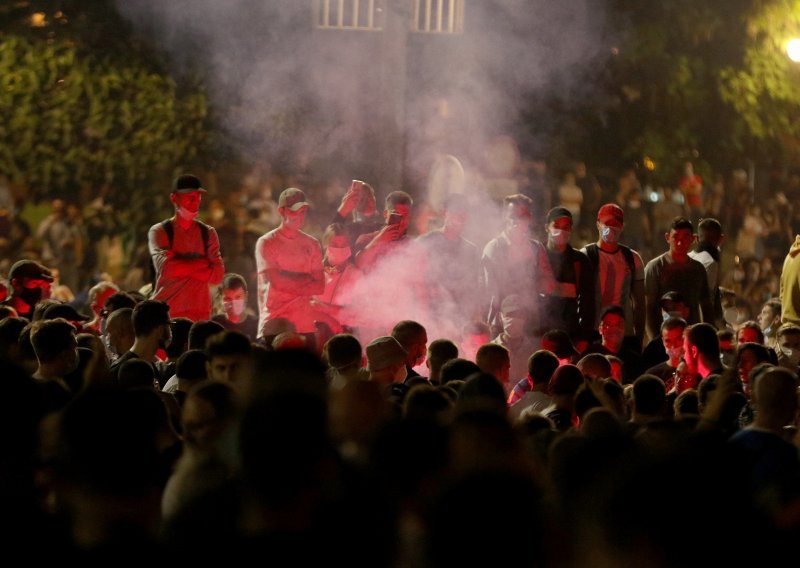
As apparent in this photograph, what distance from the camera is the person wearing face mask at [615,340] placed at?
1013 cm

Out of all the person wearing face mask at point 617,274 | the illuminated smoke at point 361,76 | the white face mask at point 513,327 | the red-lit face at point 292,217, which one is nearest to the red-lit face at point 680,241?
the person wearing face mask at point 617,274

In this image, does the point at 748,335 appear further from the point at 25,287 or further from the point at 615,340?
the point at 25,287

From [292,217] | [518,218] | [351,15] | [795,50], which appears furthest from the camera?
[795,50]

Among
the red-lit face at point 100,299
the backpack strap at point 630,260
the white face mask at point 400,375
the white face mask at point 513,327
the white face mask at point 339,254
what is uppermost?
the backpack strap at point 630,260

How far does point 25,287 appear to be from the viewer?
10.0 meters

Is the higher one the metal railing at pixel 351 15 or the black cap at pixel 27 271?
the metal railing at pixel 351 15

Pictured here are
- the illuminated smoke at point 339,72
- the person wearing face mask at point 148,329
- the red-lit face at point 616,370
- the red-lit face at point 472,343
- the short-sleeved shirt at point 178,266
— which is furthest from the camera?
the illuminated smoke at point 339,72

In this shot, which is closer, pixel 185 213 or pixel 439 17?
pixel 185 213

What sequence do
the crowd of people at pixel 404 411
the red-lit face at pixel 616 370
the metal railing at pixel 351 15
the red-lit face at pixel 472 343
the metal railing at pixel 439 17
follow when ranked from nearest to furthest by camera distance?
the crowd of people at pixel 404 411, the red-lit face at pixel 616 370, the red-lit face at pixel 472 343, the metal railing at pixel 351 15, the metal railing at pixel 439 17

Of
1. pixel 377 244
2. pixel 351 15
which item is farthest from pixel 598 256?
pixel 351 15

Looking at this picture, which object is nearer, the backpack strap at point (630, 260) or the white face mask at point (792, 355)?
the white face mask at point (792, 355)

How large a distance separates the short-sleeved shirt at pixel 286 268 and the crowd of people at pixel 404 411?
0.7 inches

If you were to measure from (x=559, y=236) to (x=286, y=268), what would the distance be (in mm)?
2091

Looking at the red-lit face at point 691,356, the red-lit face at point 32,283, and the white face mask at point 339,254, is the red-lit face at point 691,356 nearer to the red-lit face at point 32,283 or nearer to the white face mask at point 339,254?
the white face mask at point 339,254
